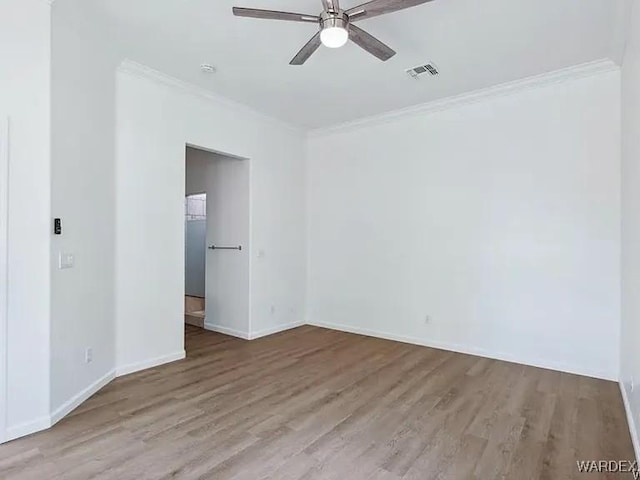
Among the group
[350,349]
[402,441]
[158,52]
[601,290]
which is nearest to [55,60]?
[158,52]

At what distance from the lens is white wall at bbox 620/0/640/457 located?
91.7 inches

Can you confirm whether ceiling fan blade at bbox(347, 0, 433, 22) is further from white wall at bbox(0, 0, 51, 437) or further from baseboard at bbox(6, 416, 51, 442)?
baseboard at bbox(6, 416, 51, 442)

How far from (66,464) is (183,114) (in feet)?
10.7

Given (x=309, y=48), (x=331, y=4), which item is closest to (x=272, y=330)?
(x=309, y=48)

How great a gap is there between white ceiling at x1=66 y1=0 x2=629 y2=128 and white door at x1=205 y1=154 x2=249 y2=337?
1.17 m

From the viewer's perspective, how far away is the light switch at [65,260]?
2680 millimetres

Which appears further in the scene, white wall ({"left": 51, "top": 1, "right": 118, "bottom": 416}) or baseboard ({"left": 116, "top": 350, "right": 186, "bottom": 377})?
baseboard ({"left": 116, "top": 350, "right": 186, "bottom": 377})

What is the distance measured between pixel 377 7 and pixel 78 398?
344 cm

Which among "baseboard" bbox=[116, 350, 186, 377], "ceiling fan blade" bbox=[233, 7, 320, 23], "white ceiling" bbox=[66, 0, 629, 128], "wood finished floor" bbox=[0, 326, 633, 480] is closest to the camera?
"wood finished floor" bbox=[0, 326, 633, 480]

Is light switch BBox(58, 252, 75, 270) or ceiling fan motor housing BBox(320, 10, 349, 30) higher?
ceiling fan motor housing BBox(320, 10, 349, 30)

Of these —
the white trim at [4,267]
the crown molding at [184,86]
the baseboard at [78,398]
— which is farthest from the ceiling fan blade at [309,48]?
the baseboard at [78,398]

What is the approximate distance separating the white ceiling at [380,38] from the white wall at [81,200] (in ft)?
1.11

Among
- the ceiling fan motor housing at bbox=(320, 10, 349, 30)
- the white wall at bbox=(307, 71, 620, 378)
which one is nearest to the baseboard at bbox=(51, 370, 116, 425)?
the white wall at bbox=(307, 71, 620, 378)

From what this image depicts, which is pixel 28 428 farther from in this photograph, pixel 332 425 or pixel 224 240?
pixel 224 240
